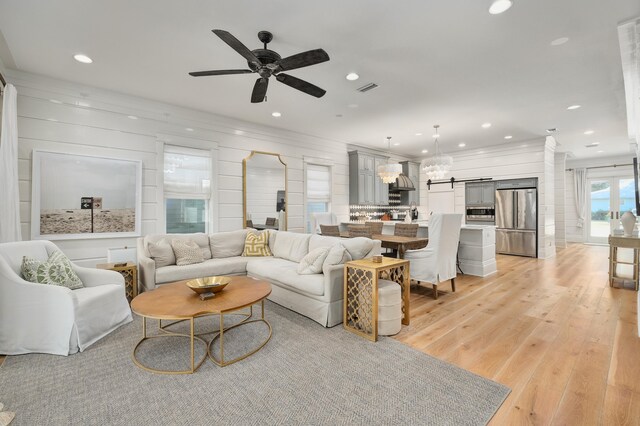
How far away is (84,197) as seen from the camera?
3947 millimetres

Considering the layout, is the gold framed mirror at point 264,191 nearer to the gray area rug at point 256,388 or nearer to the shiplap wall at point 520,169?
the gray area rug at point 256,388

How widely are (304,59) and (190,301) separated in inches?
87.1

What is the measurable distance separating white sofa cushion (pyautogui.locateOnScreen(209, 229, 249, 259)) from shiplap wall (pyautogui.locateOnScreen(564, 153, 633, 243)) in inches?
419

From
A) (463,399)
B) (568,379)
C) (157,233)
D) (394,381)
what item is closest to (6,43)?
(157,233)

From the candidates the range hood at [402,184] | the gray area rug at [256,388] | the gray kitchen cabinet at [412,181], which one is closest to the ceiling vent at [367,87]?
the gray area rug at [256,388]


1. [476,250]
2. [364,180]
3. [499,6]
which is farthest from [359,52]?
[364,180]

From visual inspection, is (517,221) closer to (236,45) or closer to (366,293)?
(366,293)

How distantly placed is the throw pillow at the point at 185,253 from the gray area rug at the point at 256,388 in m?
1.48

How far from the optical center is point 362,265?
9.13 feet

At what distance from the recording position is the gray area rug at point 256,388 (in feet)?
5.56

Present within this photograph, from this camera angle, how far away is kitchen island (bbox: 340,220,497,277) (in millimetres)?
5121

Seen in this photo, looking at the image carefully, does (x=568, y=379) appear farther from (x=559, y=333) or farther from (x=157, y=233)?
(x=157, y=233)

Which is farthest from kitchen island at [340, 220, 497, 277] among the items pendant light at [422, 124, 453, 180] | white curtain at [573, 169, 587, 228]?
white curtain at [573, 169, 587, 228]

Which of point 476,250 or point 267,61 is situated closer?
point 267,61
